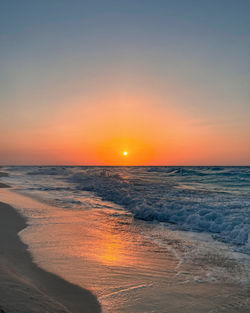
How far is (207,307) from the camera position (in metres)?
3.12

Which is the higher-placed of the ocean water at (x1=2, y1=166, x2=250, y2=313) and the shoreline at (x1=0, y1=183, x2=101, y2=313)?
the shoreline at (x1=0, y1=183, x2=101, y2=313)

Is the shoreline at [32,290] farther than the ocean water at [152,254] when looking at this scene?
No

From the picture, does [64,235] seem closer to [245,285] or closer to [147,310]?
[147,310]

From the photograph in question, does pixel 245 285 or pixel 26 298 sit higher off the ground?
pixel 26 298

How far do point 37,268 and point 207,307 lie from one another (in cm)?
261

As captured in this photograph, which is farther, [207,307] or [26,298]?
[207,307]

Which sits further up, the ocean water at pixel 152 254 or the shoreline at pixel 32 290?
the shoreline at pixel 32 290

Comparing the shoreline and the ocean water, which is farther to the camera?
the ocean water

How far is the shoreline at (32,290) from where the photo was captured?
102 inches

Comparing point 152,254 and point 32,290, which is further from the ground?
point 32,290

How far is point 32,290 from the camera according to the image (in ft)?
10.1

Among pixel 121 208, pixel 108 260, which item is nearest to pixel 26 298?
pixel 108 260

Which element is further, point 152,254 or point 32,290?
point 152,254

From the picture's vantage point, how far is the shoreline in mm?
2598
